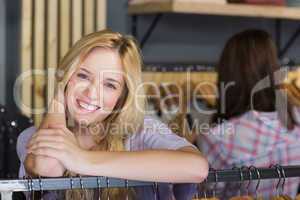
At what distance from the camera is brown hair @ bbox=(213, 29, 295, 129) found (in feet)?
7.54

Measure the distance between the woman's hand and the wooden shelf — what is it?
175cm

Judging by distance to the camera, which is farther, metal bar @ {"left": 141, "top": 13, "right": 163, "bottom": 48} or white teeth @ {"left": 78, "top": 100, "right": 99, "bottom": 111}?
metal bar @ {"left": 141, "top": 13, "right": 163, "bottom": 48}

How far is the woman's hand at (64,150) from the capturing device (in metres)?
1.21

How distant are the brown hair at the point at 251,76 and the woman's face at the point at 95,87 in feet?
2.91

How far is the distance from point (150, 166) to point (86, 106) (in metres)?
0.26

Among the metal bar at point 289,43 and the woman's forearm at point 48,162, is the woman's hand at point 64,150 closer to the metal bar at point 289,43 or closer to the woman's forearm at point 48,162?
the woman's forearm at point 48,162

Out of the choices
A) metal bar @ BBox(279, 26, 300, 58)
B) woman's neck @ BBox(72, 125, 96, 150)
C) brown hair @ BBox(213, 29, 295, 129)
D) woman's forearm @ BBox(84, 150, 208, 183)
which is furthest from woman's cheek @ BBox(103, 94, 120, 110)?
metal bar @ BBox(279, 26, 300, 58)

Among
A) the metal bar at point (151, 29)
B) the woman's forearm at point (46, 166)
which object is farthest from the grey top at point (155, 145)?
the metal bar at point (151, 29)

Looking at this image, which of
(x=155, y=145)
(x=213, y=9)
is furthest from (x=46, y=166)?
(x=213, y=9)

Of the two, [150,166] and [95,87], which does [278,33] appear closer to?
[95,87]

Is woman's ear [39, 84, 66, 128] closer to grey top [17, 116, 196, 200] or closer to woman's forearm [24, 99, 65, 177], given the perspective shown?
woman's forearm [24, 99, 65, 177]

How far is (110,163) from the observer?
4.03ft

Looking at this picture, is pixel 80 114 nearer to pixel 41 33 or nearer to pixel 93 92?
pixel 93 92

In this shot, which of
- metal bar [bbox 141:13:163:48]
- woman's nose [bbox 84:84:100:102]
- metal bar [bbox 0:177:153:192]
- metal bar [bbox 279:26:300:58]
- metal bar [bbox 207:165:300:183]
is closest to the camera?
metal bar [bbox 0:177:153:192]
